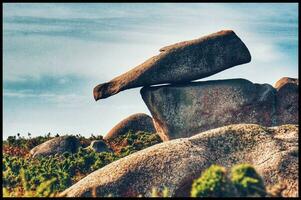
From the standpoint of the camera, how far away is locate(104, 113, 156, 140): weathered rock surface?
48844 millimetres

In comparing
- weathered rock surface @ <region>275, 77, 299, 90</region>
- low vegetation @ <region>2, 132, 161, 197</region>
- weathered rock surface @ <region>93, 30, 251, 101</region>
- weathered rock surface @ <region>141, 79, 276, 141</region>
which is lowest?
low vegetation @ <region>2, 132, 161, 197</region>

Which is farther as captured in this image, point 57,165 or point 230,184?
point 57,165

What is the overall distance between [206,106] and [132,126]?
12.5 meters

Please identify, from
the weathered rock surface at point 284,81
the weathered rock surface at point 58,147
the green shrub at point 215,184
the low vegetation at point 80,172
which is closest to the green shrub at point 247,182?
the low vegetation at point 80,172

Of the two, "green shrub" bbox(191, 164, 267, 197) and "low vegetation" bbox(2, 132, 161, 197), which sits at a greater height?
"green shrub" bbox(191, 164, 267, 197)

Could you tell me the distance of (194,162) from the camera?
76.2ft

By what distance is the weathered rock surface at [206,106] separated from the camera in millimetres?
37469

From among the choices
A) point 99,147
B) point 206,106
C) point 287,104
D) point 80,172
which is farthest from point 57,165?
point 287,104

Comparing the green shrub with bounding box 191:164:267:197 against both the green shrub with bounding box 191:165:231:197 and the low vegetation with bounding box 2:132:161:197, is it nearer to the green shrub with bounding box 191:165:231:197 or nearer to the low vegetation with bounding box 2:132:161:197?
the green shrub with bounding box 191:165:231:197

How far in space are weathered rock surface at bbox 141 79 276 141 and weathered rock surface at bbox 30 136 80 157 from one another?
653 cm

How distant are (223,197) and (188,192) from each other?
530 cm

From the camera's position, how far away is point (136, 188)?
22.5 meters

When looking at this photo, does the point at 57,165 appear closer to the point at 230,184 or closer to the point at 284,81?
the point at 284,81

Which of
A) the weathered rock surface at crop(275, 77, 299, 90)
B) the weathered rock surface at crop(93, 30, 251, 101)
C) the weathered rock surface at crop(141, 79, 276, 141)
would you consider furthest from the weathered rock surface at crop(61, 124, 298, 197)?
the weathered rock surface at crop(275, 77, 299, 90)
